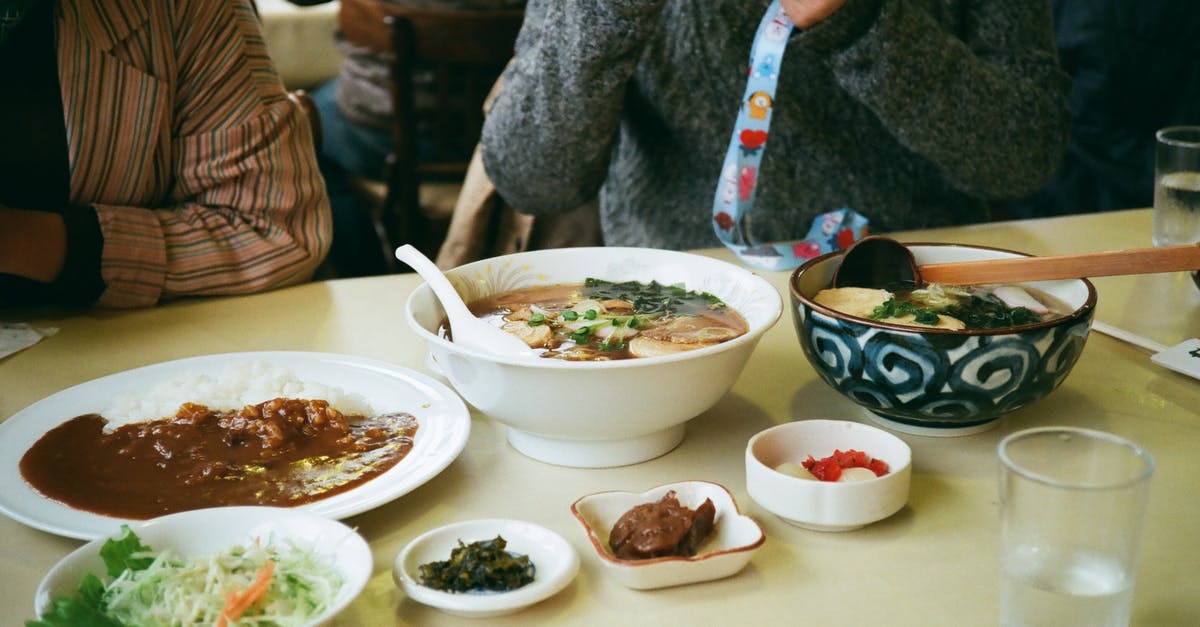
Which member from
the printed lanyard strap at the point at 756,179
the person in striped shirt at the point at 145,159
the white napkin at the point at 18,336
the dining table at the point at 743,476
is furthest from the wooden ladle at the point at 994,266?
the white napkin at the point at 18,336

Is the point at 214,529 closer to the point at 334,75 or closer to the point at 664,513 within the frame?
the point at 664,513

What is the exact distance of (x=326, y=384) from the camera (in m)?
1.06

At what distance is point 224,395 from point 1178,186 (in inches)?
47.8

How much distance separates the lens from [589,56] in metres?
1.48

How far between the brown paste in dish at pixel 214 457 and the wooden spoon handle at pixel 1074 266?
22.0 inches

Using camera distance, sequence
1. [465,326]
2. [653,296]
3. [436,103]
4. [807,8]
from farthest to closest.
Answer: [436,103] < [807,8] < [653,296] < [465,326]

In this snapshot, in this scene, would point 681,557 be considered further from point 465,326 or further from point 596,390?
point 465,326

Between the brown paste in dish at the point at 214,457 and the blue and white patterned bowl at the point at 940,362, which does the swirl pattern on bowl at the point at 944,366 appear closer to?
the blue and white patterned bowl at the point at 940,362

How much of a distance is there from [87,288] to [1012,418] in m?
1.08

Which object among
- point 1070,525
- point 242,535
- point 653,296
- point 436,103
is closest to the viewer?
point 1070,525

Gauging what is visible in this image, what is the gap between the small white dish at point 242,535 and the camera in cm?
71

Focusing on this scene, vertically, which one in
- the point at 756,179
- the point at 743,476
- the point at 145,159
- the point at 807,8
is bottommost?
the point at 743,476

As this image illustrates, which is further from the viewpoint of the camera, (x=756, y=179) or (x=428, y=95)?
(x=428, y=95)

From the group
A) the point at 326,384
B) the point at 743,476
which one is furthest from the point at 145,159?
the point at 743,476
